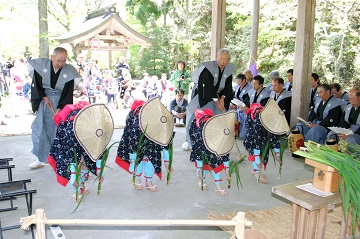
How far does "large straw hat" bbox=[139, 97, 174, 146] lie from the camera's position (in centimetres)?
391

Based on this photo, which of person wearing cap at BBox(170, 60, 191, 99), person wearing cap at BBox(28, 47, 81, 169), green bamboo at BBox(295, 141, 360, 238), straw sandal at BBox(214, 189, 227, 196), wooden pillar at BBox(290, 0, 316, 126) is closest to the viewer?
green bamboo at BBox(295, 141, 360, 238)

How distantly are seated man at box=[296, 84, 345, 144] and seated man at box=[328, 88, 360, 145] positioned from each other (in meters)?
0.17

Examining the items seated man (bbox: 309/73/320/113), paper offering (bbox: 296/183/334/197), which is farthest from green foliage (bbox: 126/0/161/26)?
paper offering (bbox: 296/183/334/197)

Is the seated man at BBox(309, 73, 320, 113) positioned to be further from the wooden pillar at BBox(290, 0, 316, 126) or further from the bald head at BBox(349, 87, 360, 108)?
the bald head at BBox(349, 87, 360, 108)

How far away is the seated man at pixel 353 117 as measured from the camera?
16.6 feet

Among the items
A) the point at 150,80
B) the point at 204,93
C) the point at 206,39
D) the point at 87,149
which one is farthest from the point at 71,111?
Result: the point at 206,39

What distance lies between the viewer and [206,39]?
18.1m

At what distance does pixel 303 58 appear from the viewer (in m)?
6.09

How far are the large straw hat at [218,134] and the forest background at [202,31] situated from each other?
10358 millimetres

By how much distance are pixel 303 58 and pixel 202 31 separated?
12997mm

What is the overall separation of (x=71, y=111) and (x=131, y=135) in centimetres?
71

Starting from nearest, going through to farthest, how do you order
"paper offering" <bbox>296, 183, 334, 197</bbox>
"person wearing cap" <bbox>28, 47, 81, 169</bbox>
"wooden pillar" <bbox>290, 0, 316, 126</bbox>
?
1. "paper offering" <bbox>296, 183, 334, 197</bbox>
2. "person wearing cap" <bbox>28, 47, 81, 169</bbox>
3. "wooden pillar" <bbox>290, 0, 316, 126</bbox>

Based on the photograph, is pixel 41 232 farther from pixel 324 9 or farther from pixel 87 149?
pixel 324 9

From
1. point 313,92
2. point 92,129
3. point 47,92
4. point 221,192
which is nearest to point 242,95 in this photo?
point 313,92
